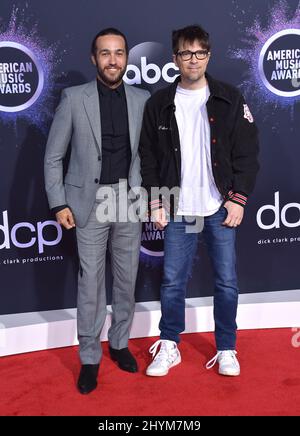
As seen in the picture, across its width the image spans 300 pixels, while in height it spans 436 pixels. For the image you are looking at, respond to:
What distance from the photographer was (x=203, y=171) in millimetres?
2984

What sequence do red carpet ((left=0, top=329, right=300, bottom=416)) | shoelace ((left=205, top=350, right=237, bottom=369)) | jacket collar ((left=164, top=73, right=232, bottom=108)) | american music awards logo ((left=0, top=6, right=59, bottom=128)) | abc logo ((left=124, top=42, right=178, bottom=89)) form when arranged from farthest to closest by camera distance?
abc logo ((left=124, top=42, right=178, bottom=89)) < american music awards logo ((left=0, top=6, right=59, bottom=128)) < shoelace ((left=205, top=350, right=237, bottom=369)) < jacket collar ((left=164, top=73, right=232, bottom=108)) < red carpet ((left=0, top=329, right=300, bottom=416))

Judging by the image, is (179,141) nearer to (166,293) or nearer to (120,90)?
(120,90)

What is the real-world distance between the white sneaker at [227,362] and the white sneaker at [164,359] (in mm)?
185

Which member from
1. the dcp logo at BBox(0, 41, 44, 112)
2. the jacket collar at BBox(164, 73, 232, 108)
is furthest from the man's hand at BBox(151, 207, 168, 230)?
the dcp logo at BBox(0, 41, 44, 112)

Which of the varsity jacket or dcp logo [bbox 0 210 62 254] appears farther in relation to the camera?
dcp logo [bbox 0 210 62 254]

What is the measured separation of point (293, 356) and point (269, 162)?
1249 mm

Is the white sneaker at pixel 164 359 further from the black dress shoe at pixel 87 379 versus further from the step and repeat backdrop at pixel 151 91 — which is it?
the step and repeat backdrop at pixel 151 91

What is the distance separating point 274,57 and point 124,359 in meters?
2.03

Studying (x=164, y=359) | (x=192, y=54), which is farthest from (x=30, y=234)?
(x=192, y=54)

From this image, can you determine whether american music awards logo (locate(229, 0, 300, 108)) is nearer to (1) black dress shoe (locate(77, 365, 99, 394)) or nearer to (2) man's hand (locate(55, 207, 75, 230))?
(2) man's hand (locate(55, 207, 75, 230))

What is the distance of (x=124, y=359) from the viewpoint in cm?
325

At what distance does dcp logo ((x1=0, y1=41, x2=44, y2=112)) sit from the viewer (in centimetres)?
351

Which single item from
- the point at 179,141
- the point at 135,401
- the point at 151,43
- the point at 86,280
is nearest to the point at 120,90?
the point at 179,141

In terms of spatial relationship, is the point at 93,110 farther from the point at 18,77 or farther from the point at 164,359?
the point at 164,359
